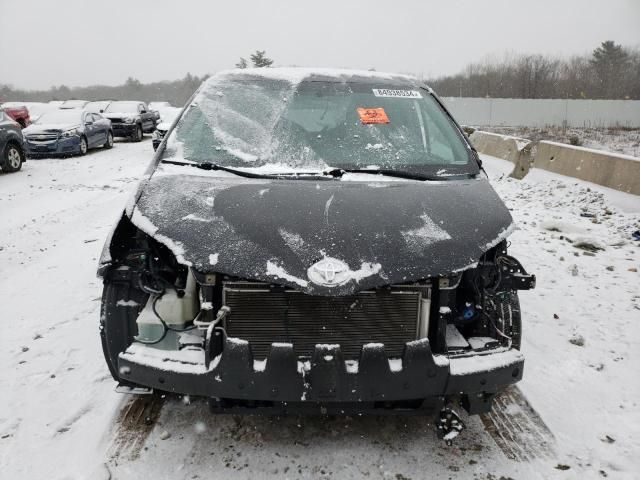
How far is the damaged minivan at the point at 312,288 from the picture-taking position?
86.0 inches

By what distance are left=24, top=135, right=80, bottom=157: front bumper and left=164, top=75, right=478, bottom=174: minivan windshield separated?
42.6 ft

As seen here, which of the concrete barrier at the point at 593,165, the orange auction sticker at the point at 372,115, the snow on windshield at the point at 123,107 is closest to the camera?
the orange auction sticker at the point at 372,115

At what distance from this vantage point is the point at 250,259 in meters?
Answer: 2.27

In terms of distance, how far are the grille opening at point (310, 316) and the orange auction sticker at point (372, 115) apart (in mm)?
1562

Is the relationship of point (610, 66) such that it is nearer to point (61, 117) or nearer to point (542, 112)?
point (542, 112)

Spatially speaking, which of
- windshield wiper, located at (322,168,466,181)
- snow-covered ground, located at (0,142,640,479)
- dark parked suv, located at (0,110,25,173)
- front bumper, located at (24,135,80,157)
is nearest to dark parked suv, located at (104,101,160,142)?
front bumper, located at (24,135,80,157)

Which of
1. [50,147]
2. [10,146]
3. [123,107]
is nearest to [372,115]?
[10,146]

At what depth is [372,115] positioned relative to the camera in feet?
11.7

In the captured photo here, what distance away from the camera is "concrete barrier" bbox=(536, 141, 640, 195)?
840 cm

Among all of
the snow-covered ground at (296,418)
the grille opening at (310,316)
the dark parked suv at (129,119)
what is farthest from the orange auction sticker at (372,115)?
the dark parked suv at (129,119)

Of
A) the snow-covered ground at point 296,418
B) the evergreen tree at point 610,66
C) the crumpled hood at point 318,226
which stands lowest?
the snow-covered ground at point 296,418

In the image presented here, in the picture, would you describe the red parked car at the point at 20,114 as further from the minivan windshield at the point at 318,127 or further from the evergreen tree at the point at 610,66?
the evergreen tree at the point at 610,66

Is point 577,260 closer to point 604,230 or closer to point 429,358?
point 604,230

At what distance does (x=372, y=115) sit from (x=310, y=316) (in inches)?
70.7
